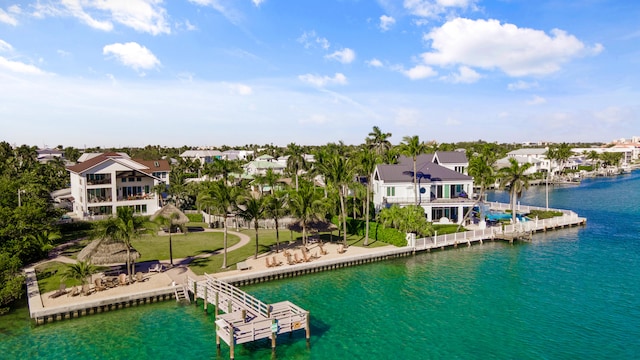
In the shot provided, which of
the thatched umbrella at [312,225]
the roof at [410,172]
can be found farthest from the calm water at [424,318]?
the roof at [410,172]

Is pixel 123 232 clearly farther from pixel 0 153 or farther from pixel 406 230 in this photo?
pixel 0 153

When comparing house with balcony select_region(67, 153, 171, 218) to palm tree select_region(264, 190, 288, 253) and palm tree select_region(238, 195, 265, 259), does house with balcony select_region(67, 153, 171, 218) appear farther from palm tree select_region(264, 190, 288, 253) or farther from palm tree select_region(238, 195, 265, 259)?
palm tree select_region(264, 190, 288, 253)

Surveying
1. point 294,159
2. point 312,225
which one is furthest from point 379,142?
point 312,225

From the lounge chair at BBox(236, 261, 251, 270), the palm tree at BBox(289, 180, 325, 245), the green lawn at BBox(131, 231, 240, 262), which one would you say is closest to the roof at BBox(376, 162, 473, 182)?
the palm tree at BBox(289, 180, 325, 245)

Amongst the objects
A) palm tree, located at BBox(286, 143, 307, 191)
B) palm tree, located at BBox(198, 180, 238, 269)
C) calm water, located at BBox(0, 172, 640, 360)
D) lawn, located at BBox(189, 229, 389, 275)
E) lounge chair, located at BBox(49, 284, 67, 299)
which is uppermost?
palm tree, located at BBox(286, 143, 307, 191)

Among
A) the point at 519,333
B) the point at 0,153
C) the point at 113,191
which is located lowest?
the point at 519,333

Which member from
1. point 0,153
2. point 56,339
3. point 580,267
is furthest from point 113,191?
point 580,267
